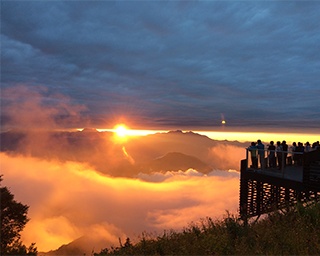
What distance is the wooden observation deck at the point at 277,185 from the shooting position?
1347 centimetres

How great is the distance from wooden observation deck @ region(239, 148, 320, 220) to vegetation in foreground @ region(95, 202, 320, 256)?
401 cm

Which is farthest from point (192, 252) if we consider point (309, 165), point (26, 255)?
point (309, 165)

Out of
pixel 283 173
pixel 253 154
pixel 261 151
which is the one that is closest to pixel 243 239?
pixel 283 173

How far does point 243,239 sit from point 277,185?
8.20 metres

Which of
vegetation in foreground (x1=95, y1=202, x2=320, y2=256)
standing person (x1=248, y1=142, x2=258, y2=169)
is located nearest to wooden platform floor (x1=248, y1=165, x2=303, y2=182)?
standing person (x1=248, y1=142, x2=258, y2=169)

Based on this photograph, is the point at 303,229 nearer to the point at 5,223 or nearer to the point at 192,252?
the point at 192,252

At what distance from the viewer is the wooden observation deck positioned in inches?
530

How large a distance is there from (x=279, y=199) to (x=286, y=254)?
36.9 ft

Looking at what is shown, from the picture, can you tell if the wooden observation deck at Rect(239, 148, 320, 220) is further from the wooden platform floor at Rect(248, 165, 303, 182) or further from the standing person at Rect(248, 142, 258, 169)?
the standing person at Rect(248, 142, 258, 169)

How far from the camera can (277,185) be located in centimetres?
1498

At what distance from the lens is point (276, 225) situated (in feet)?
28.4

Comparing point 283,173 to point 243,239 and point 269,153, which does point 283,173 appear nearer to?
point 269,153

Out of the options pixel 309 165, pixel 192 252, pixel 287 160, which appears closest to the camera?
pixel 192 252

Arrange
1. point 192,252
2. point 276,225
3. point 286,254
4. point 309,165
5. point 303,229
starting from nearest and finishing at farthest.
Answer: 1. point 286,254
2. point 192,252
3. point 303,229
4. point 276,225
5. point 309,165
